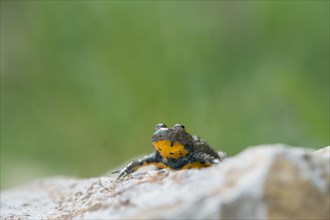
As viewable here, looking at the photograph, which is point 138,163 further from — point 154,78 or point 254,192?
point 154,78

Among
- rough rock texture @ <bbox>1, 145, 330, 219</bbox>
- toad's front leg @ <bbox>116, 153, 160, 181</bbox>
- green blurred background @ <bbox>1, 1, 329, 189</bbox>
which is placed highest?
green blurred background @ <bbox>1, 1, 329, 189</bbox>

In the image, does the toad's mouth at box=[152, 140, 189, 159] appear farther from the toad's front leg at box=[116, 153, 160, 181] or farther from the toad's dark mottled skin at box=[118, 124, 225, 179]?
the toad's front leg at box=[116, 153, 160, 181]

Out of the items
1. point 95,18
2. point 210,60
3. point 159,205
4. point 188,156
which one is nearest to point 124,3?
point 95,18

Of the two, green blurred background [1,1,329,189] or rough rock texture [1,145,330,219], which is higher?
green blurred background [1,1,329,189]

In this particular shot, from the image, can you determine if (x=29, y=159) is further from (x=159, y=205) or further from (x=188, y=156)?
(x=159, y=205)

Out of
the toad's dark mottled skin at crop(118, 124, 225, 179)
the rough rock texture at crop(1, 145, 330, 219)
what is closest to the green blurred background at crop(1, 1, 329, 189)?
the toad's dark mottled skin at crop(118, 124, 225, 179)

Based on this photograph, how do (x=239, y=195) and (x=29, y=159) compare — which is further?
(x=29, y=159)

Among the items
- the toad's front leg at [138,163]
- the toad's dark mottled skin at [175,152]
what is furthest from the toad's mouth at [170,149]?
the toad's front leg at [138,163]

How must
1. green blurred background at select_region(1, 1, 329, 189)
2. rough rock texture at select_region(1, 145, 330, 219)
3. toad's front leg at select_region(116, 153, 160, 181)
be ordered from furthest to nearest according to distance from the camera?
green blurred background at select_region(1, 1, 329, 189) → toad's front leg at select_region(116, 153, 160, 181) → rough rock texture at select_region(1, 145, 330, 219)
